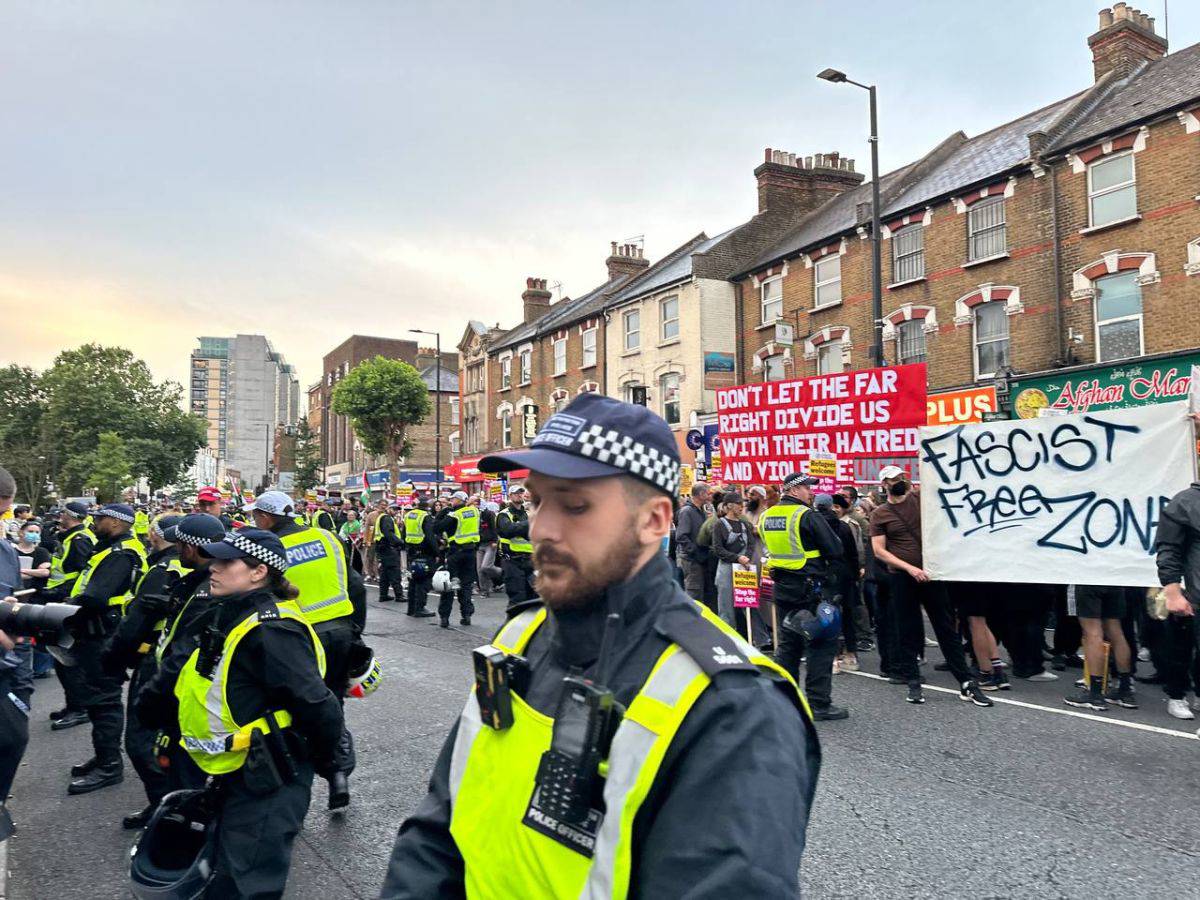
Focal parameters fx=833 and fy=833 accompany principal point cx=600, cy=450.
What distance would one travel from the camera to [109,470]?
5028cm

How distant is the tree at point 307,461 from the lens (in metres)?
70.6

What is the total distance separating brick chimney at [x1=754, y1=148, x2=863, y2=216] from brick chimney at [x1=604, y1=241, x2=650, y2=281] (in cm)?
962

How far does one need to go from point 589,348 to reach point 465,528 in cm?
2144

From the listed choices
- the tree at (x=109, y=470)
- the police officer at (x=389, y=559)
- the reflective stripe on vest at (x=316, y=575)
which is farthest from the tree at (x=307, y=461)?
the reflective stripe on vest at (x=316, y=575)

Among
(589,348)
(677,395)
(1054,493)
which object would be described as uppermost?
(589,348)

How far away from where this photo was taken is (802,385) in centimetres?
1080

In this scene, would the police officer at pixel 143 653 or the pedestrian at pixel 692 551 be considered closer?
the police officer at pixel 143 653

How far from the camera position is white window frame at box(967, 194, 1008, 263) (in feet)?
62.3

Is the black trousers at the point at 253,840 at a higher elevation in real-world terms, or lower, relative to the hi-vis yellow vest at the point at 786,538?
lower

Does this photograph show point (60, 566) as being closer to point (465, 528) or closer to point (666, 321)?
point (465, 528)

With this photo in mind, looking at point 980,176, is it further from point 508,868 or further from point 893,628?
point 508,868

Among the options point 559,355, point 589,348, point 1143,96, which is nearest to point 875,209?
point 1143,96

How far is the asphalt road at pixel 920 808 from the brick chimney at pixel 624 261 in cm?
3256

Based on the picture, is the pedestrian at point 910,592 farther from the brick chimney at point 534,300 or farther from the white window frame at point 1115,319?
the brick chimney at point 534,300
